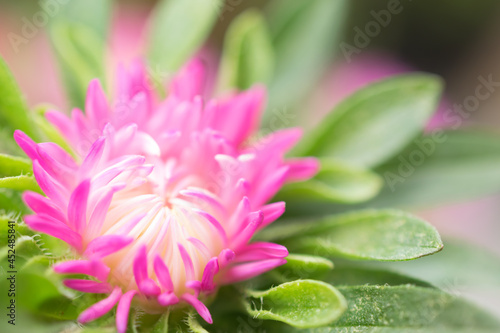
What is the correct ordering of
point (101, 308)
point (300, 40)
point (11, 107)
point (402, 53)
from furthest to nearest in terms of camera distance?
point (402, 53) → point (300, 40) → point (11, 107) → point (101, 308)

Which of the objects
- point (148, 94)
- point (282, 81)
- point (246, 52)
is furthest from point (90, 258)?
point (282, 81)

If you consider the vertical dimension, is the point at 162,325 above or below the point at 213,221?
below

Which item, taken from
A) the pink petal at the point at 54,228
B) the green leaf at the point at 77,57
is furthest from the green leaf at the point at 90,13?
the pink petal at the point at 54,228

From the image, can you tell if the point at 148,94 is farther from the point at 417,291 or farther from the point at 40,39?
the point at 40,39

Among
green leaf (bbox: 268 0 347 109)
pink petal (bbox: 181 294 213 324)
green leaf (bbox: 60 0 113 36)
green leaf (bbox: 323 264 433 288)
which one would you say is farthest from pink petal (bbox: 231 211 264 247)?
green leaf (bbox: 60 0 113 36)

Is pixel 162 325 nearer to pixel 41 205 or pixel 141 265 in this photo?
pixel 141 265

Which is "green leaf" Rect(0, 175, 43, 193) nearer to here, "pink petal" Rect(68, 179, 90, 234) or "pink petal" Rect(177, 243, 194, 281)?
"pink petal" Rect(68, 179, 90, 234)

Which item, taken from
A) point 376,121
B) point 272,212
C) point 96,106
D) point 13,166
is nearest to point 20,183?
point 13,166
